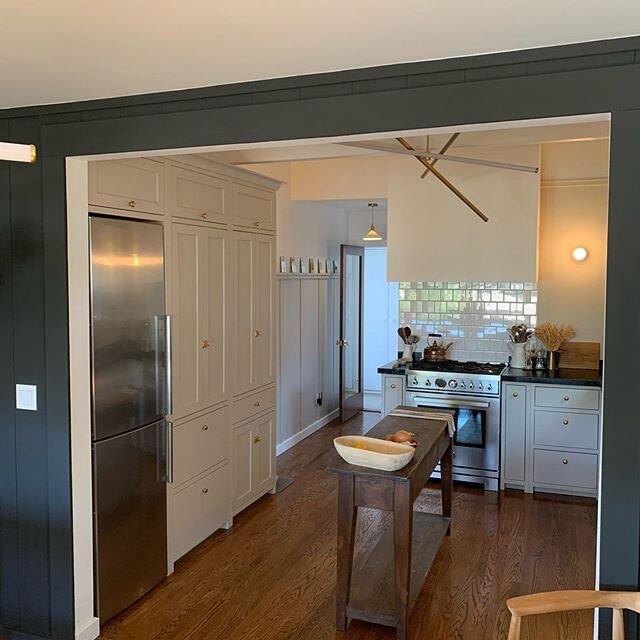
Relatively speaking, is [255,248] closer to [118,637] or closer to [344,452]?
[344,452]

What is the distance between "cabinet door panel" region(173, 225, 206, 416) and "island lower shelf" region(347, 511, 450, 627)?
52.5 inches

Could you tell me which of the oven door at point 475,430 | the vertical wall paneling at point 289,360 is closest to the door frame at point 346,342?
the vertical wall paneling at point 289,360

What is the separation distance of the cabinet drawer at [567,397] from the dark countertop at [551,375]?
6 cm

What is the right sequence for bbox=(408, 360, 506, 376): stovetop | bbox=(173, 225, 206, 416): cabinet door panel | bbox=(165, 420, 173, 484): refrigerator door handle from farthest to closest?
1. bbox=(408, 360, 506, 376): stovetop
2. bbox=(173, 225, 206, 416): cabinet door panel
3. bbox=(165, 420, 173, 484): refrigerator door handle

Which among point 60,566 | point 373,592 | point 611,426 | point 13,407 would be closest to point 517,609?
point 611,426

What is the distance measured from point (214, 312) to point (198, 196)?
2.38 ft

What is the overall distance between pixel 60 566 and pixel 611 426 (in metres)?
2.37

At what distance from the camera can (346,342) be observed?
25.8ft

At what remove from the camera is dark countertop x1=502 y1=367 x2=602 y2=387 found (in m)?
4.82

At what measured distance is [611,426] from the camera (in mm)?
2000

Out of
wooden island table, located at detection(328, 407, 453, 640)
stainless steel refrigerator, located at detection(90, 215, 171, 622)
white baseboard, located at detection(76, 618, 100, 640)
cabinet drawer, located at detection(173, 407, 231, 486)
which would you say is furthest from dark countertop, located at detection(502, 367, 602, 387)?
white baseboard, located at detection(76, 618, 100, 640)

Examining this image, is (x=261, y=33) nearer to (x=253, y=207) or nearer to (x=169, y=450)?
(x=169, y=450)

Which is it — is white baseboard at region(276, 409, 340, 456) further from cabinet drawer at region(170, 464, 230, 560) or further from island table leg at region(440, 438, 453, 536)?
island table leg at region(440, 438, 453, 536)

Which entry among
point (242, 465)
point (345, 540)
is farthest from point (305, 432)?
point (345, 540)
